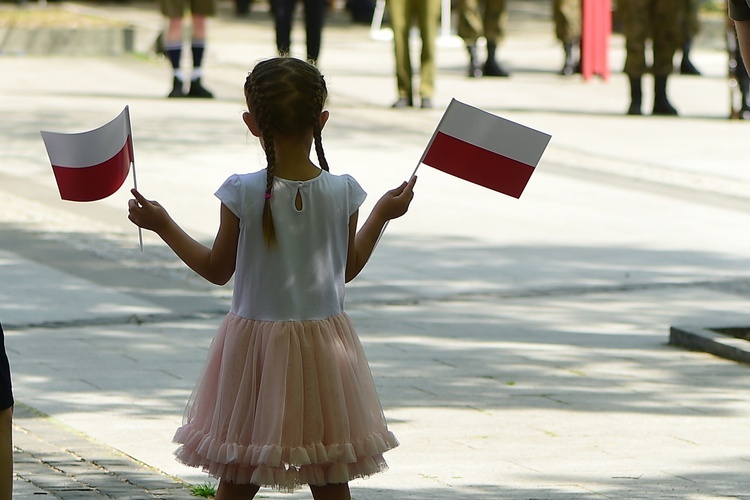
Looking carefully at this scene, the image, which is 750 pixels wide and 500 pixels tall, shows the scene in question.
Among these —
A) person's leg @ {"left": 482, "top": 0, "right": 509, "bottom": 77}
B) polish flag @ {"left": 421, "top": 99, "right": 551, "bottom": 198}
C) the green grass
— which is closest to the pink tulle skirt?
polish flag @ {"left": 421, "top": 99, "right": 551, "bottom": 198}

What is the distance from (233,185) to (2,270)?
4693 millimetres

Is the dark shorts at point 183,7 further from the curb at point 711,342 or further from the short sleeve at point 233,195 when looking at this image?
the short sleeve at point 233,195

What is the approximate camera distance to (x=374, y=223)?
395 centimetres

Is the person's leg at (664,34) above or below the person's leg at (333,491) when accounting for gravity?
below

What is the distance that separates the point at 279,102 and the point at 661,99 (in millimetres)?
11649

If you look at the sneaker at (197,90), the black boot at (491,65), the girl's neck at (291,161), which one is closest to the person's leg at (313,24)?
the sneaker at (197,90)

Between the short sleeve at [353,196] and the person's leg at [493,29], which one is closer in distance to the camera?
the short sleeve at [353,196]

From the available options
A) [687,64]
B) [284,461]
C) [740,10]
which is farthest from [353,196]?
[687,64]

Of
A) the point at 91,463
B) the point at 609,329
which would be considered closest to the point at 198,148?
the point at 609,329

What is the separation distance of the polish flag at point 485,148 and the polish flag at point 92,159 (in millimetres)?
774

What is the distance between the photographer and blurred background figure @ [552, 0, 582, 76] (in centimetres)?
1823

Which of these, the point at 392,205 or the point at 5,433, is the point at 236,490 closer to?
the point at 5,433

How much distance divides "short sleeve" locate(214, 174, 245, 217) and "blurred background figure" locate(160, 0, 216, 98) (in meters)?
11.5

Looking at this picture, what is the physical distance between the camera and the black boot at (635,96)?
1482 cm
